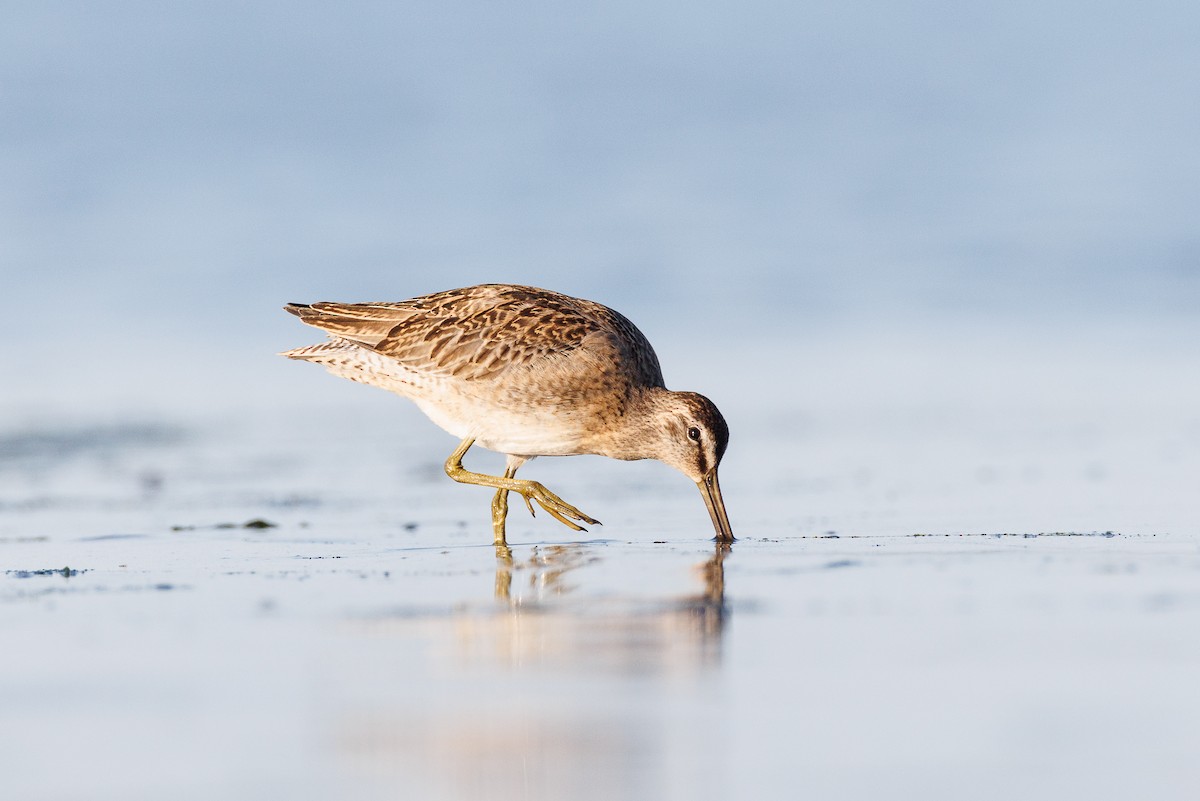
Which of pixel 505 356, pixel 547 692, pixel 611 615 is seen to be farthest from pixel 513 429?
pixel 547 692

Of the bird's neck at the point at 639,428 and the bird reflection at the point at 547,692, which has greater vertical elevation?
the bird's neck at the point at 639,428

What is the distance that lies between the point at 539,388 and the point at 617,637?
320cm

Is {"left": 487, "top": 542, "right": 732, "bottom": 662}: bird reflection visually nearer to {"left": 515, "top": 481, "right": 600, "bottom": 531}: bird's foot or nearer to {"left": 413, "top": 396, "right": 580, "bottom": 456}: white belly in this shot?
{"left": 515, "top": 481, "right": 600, "bottom": 531}: bird's foot

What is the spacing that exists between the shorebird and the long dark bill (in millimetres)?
12

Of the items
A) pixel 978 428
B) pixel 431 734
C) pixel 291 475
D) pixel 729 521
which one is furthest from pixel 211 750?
pixel 978 428

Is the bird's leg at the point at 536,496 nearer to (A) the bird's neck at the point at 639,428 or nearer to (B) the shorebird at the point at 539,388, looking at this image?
(B) the shorebird at the point at 539,388

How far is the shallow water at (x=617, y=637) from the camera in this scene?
11.0 ft

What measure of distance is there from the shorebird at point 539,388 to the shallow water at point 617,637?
34 centimetres

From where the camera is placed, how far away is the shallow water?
336 cm

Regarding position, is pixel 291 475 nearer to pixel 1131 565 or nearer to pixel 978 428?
pixel 978 428

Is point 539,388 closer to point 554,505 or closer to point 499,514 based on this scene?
A: point 554,505

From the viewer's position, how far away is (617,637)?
15.2 feet

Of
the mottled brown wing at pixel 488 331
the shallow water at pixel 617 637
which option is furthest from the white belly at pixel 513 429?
the shallow water at pixel 617 637

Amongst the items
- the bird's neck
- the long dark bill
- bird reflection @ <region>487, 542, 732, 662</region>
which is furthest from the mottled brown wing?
bird reflection @ <region>487, 542, 732, 662</region>
